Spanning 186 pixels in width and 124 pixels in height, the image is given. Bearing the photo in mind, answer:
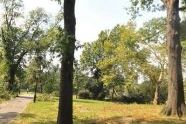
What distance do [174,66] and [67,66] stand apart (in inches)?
243

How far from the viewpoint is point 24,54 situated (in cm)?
7669

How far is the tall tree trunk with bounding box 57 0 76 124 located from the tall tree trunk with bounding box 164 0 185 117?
534 cm

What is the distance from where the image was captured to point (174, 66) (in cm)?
1964

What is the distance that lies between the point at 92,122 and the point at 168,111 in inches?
146

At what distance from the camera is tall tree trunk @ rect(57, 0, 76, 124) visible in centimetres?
1565

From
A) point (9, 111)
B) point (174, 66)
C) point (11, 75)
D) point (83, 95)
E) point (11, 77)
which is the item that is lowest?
point (9, 111)

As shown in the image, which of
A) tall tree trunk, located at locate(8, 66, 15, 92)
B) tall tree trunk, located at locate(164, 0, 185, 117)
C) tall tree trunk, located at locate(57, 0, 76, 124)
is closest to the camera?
tall tree trunk, located at locate(57, 0, 76, 124)

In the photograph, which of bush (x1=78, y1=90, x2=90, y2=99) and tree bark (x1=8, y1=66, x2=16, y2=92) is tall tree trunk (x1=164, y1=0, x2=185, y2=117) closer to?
bush (x1=78, y1=90, x2=90, y2=99)

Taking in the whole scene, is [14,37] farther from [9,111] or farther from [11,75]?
[9,111]

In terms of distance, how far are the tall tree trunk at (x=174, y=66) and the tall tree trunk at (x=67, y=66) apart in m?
5.34

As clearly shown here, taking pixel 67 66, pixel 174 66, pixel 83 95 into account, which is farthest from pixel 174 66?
pixel 83 95

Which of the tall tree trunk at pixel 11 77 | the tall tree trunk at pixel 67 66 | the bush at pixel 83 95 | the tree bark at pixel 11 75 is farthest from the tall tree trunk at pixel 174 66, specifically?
the tree bark at pixel 11 75

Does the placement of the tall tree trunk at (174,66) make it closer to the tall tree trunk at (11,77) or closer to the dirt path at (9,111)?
the dirt path at (9,111)

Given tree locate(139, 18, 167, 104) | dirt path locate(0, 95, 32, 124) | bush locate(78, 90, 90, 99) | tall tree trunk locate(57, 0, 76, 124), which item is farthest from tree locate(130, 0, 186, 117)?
bush locate(78, 90, 90, 99)
